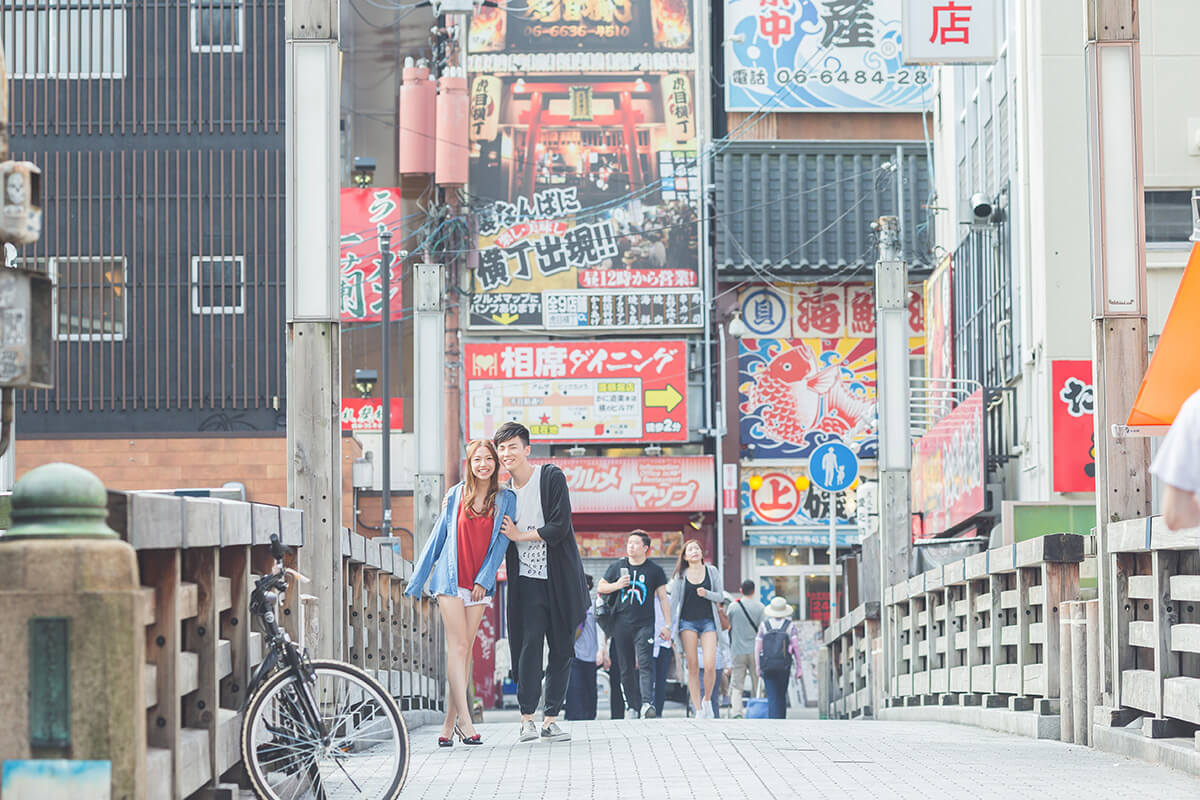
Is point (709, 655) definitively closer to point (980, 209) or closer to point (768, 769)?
point (768, 769)

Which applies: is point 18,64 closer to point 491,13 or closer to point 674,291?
point 491,13

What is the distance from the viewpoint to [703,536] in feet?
126

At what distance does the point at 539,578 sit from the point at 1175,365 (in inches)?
147

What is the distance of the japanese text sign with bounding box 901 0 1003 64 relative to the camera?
18406 mm

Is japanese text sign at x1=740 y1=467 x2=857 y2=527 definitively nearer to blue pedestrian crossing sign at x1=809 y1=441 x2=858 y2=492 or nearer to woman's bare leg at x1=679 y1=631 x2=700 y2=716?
blue pedestrian crossing sign at x1=809 y1=441 x2=858 y2=492

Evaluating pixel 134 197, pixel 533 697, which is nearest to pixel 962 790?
pixel 533 697

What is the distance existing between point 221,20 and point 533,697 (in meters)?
24.2

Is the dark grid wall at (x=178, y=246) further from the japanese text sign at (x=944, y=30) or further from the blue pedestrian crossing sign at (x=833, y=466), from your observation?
the japanese text sign at (x=944, y=30)

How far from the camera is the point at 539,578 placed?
1106cm

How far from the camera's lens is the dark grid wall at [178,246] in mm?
32656

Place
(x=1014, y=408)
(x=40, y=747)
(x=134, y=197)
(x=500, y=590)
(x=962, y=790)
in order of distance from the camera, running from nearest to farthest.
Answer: (x=40, y=747) → (x=962, y=790) → (x=1014, y=408) → (x=134, y=197) → (x=500, y=590)

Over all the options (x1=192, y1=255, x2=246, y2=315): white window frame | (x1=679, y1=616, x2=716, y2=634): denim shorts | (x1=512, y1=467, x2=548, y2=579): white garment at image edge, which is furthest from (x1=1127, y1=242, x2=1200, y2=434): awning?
(x1=192, y1=255, x2=246, y2=315): white window frame

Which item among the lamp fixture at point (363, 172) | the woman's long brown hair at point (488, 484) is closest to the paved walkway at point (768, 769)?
the woman's long brown hair at point (488, 484)

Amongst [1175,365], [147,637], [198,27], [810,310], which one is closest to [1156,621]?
[1175,365]
